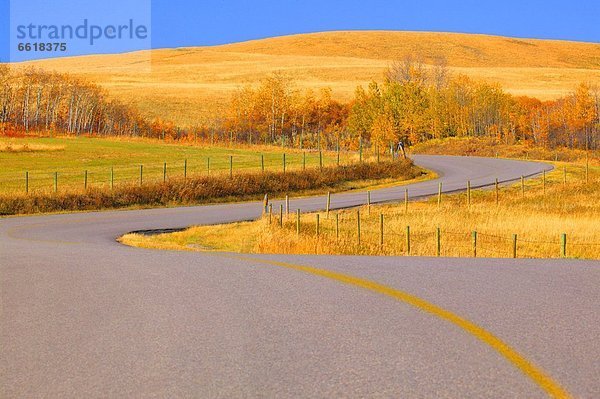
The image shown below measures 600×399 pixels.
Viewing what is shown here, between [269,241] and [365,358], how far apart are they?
52.6ft

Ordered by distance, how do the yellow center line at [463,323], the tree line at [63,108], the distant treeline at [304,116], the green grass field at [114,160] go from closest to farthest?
the yellow center line at [463,323] < the green grass field at [114,160] < the distant treeline at [304,116] < the tree line at [63,108]

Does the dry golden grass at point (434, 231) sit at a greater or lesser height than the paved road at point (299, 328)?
lesser

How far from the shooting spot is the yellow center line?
6.13m

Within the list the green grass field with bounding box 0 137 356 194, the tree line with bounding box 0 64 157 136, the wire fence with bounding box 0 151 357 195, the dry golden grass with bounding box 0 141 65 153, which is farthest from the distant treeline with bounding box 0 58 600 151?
the wire fence with bounding box 0 151 357 195

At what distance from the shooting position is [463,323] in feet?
27.2

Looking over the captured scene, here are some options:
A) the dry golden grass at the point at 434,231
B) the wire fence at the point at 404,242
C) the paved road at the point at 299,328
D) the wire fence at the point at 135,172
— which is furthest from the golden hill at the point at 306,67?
the paved road at the point at 299,328

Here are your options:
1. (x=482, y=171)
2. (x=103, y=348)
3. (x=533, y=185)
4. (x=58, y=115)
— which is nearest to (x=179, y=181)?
(x=533, y=185)

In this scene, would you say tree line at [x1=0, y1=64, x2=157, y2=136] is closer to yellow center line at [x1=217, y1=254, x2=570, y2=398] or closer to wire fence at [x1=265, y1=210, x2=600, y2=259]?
wire fence at [x1=265, y1=210, x2=600, y2=259]

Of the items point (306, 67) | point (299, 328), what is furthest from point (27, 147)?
point (306, 67)

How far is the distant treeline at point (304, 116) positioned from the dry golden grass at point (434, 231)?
5974 centimetres

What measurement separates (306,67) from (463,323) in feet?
511

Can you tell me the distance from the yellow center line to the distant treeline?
86.9 metres

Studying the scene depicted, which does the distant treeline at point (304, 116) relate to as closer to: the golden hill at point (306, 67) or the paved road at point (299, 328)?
the golden hill at point (306, 67)

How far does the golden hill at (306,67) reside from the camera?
13738 centimetres
